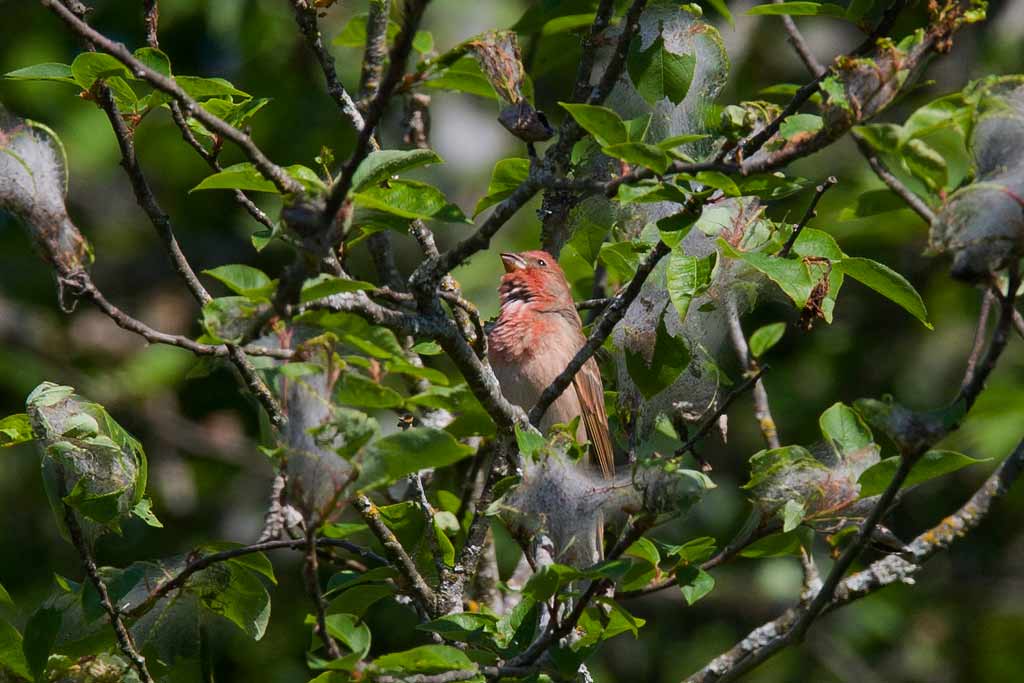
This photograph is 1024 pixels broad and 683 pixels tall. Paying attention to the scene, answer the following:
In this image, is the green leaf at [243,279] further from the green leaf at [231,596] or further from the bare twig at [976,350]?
the bare twig at [976,350]

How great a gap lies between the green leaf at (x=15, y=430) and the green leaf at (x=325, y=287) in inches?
49.1

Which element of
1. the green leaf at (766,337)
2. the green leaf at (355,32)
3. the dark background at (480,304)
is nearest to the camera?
the green leaf at (766,337)

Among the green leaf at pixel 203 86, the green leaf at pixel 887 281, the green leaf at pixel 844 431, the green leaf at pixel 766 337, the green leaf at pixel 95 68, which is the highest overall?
the green leaf at pixel 95 68

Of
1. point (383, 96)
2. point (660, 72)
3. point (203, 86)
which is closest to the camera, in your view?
point (383, 96)

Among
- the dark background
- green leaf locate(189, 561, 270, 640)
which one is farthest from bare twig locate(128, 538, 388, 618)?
the dark background

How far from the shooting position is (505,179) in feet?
9.86

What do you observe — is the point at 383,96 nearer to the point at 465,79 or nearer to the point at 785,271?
the point at 465,79

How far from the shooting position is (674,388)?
381cm

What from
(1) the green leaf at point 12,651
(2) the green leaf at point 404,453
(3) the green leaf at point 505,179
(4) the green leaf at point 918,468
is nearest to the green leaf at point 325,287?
(2) the green leaf at point 404,453

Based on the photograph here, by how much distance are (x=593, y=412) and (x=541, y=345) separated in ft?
1.24

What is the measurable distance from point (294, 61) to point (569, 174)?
17.7 feet

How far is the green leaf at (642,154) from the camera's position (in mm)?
2402

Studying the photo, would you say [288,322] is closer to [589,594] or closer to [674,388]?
[589,594]

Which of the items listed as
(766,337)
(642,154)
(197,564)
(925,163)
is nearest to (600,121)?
(642,154)
